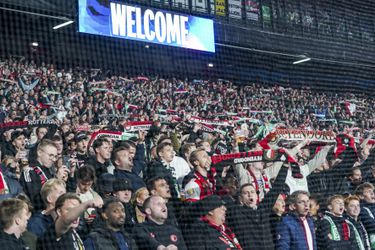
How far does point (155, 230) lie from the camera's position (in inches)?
134

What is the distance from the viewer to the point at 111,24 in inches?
358

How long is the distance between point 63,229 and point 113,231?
0.46 metres

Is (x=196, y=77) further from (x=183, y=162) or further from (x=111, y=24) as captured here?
(x=183, y=162)

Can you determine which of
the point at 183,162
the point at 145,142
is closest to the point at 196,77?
the point at 145,142

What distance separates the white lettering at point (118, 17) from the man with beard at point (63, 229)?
648 cm

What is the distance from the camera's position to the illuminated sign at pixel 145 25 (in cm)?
888

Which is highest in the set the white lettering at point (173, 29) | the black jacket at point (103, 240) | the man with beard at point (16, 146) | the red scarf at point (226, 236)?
the white lettering at point (173, 29)

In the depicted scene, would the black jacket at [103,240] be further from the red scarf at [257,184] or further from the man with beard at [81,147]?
the man with beard at [81,147]

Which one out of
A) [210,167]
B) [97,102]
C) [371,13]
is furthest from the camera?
[371,13]

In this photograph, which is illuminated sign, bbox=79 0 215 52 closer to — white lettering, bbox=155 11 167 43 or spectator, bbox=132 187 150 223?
white lettering, bbox=155 11 167 43

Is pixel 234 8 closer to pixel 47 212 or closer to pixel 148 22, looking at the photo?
pixel 148 22

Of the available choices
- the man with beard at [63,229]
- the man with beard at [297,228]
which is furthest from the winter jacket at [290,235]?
the man with beard at [63,229]

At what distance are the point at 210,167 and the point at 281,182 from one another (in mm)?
519

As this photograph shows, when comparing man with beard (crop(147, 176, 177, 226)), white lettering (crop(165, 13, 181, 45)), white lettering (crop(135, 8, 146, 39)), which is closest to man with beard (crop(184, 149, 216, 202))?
man with beard (crop(147, 176, 177, 226))
